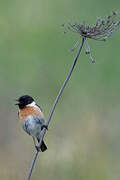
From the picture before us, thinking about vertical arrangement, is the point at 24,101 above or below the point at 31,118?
above

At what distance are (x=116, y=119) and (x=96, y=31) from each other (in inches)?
104

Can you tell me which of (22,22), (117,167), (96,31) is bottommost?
(117,167)

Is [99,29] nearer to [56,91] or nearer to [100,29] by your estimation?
[100,29]

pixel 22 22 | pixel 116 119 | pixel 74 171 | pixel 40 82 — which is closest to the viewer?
pixel 74 171

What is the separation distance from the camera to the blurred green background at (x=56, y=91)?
6.43 meters

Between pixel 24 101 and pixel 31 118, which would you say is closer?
pixel 31 118

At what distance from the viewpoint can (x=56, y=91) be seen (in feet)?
28.6

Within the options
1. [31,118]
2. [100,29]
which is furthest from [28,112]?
[100,29]

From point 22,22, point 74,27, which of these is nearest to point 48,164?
point 74,27

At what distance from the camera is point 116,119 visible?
24.1ft

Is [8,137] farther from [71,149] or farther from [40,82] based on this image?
[40,82]

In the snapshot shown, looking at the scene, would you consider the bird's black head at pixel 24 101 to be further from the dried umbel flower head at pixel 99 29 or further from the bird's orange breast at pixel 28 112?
the dried umbel flower head at pixel 99 29

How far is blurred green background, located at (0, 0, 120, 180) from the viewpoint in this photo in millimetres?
6434

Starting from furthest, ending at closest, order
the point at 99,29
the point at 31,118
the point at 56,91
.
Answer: the point at 56,91 < the point at 31,118 < the point at 99,29
